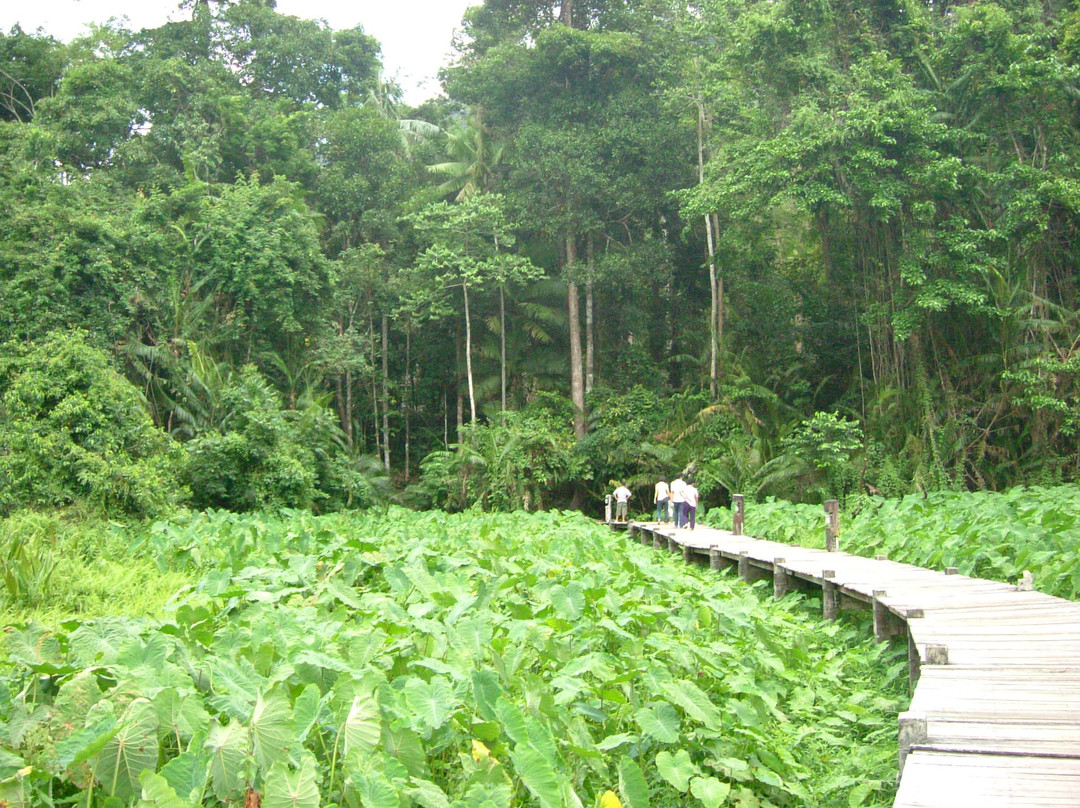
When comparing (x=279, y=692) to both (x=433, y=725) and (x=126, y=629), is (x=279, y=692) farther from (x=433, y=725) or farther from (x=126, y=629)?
(x=126, y=629)

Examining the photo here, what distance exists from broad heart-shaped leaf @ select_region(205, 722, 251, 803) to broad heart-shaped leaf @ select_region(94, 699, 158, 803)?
0.18 metres

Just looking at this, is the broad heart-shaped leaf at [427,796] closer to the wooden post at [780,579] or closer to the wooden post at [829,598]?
the wooden post at [829,598]

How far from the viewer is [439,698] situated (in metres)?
3.22

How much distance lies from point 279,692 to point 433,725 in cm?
51

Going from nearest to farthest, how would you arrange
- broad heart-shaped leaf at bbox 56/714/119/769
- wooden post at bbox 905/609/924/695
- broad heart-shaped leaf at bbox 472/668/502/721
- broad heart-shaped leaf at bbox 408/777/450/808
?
broad heart-shaped leaf at bbox 56/714/119/769 < broad heart-shaped leaf at bbox 408/777/450/808 < broad heart-shaped leaf at bbox 472/668/502/721 < wooden post at bbox 905/609/924/695

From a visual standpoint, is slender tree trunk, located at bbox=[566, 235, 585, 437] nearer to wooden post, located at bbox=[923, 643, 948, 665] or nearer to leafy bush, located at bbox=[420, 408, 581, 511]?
leafy bush, located at bbox=[420, 408, 581, 511]

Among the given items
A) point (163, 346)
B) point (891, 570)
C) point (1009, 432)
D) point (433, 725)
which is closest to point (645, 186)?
point (1009, 432)

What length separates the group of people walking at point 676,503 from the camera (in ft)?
50.4

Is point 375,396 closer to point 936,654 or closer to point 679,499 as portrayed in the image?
point 679,499

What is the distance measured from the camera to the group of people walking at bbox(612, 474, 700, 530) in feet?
50.4

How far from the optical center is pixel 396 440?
93.6 feet

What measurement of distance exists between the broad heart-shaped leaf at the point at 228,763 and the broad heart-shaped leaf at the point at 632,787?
4.02 feet

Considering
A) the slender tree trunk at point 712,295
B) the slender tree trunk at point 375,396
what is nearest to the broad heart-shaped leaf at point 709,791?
the slender tree trunk at point 712,295

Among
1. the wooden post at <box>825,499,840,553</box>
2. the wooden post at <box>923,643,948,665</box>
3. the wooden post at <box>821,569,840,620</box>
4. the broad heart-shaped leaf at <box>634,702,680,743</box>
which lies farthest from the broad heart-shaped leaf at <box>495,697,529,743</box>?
the wooden post at <box>825,499,840,553</box>
